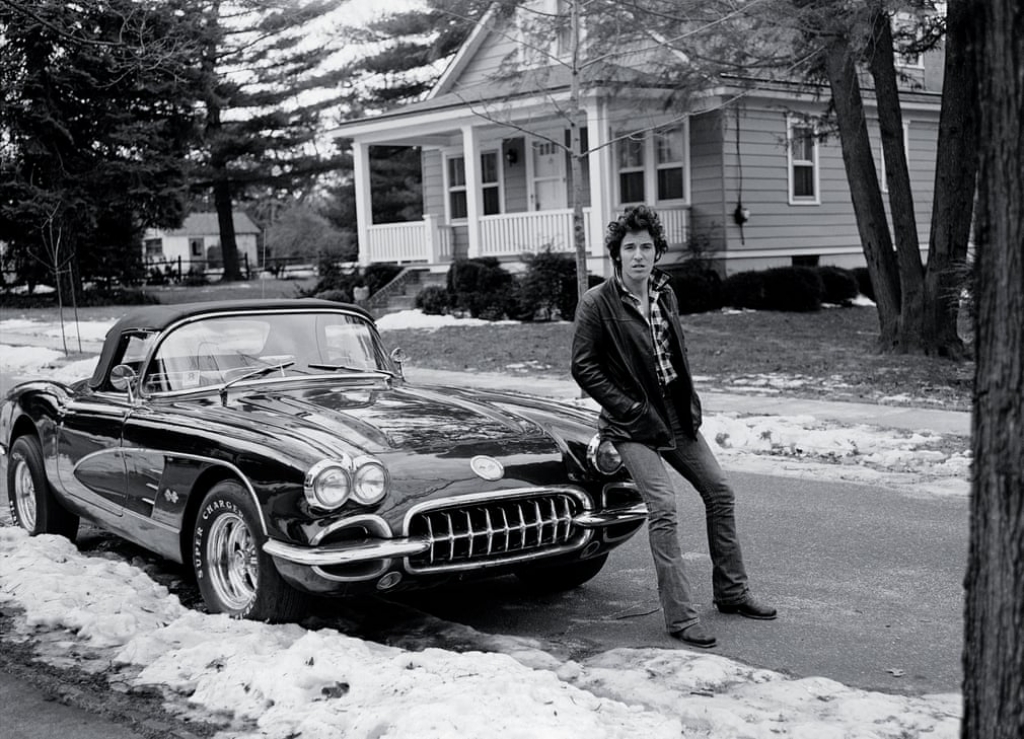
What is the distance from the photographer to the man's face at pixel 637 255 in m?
5.53

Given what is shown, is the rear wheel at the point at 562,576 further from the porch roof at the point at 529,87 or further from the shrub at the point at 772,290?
the shrub at the point at 772,290

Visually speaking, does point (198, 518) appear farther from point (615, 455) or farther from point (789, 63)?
point (789, 63)

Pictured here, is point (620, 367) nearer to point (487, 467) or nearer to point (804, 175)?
point (487, 467)

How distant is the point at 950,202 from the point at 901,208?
0.92 meters

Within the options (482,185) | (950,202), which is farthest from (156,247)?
(950,202)

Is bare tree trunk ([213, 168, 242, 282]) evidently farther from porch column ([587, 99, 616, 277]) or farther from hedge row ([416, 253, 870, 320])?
porch column ([587, 99, 616, 277])

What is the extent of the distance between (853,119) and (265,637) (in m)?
14.5

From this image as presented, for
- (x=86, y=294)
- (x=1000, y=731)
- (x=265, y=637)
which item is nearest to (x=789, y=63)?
(x=265, y=637)

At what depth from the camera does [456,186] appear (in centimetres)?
3078

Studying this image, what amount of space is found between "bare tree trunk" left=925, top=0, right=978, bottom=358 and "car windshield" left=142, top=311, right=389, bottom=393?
36.3 ft

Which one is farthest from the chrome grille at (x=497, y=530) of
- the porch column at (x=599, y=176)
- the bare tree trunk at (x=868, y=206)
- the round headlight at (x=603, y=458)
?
the porch column at (x=599, y=176)

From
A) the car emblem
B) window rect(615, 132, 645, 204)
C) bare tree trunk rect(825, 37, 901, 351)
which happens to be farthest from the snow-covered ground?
window rect(615, 132, 645, 204)

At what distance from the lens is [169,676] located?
4.89 meters

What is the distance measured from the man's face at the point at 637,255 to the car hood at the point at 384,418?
923mm
